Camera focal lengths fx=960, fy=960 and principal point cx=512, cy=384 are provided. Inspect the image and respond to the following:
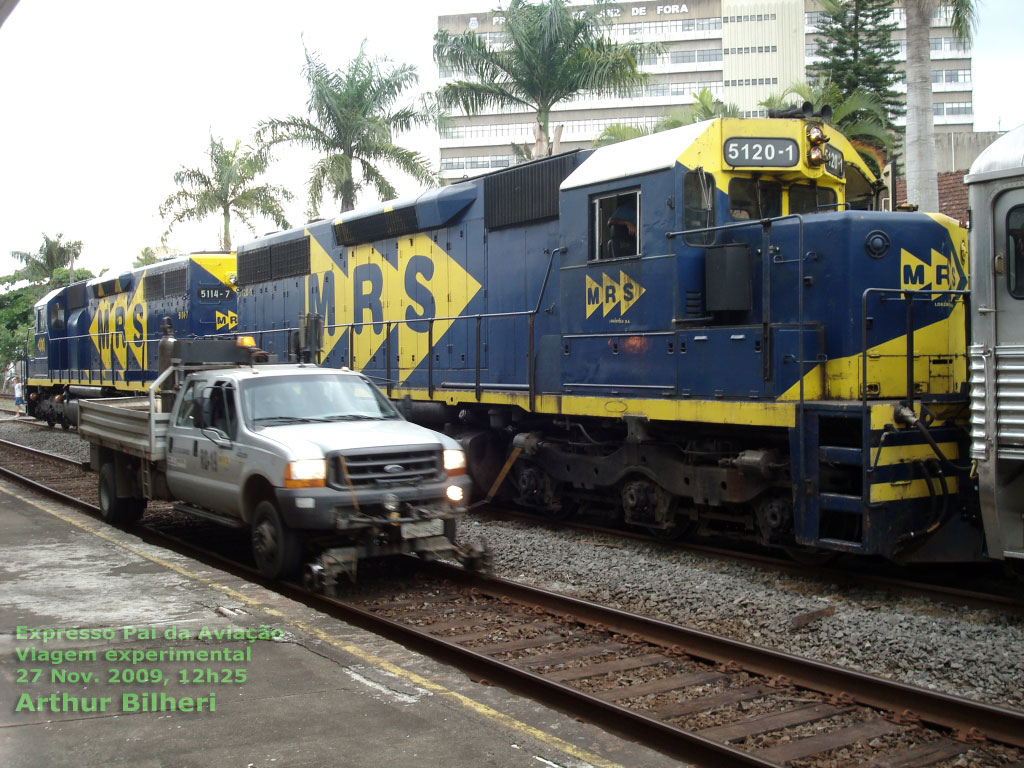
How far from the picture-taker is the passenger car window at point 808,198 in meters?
9.23

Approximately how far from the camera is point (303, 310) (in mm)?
16078

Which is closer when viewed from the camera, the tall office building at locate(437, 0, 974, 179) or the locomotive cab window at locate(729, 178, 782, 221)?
the locomotive cab window at locate(729, 178, 782, 221)

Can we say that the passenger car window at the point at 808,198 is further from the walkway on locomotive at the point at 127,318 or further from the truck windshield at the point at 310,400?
the walkway on locomotive at the point at 127,318

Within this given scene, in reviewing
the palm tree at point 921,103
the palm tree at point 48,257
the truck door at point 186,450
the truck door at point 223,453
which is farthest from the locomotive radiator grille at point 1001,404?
the palm tree at point 48,257

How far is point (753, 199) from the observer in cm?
909

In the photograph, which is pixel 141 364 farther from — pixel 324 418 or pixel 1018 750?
pixel 1018 750

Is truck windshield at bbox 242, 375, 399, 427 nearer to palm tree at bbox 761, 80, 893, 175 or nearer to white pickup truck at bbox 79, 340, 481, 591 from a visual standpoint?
white pickup truck at bbox 79, 340, 481, 591

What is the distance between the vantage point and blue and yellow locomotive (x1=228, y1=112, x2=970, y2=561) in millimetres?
7836

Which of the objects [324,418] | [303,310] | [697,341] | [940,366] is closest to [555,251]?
[697,341]

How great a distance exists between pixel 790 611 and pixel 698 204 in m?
3.79

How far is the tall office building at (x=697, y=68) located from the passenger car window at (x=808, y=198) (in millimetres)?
85201

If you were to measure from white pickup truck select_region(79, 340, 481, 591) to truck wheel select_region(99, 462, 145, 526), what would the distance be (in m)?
0.92

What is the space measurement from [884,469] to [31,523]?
9258 millimetres

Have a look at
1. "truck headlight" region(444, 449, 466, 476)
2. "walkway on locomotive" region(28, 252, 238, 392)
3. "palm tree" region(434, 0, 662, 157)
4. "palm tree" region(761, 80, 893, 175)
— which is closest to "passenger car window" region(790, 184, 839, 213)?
"truck headlight" region(444, 449, 466, 476)
